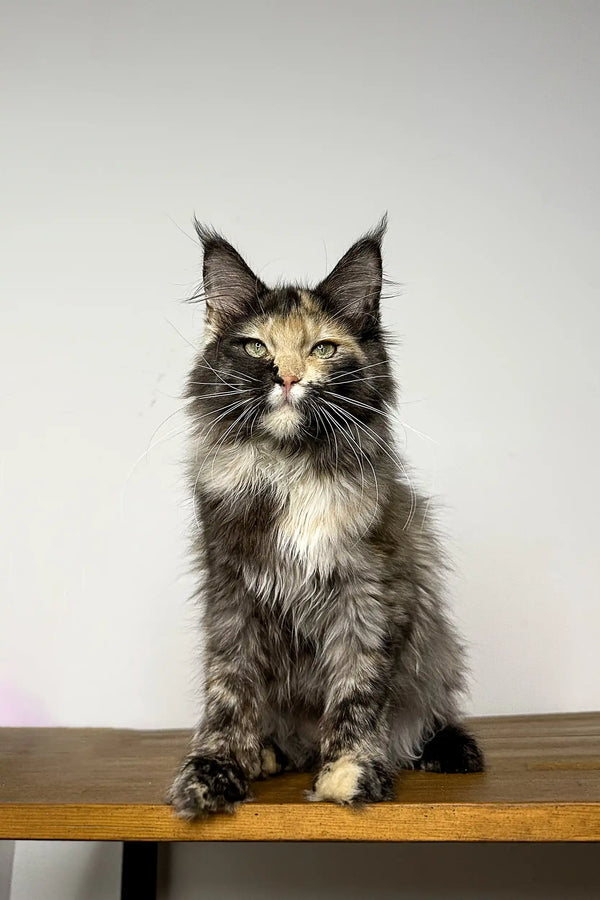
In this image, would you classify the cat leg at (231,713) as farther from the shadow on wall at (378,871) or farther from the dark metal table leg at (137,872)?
the shadow on wall at (378,871)

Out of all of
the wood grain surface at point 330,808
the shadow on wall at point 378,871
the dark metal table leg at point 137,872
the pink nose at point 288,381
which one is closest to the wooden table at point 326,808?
the wood grain surface at point 330,808

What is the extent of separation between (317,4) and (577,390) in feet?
4.11

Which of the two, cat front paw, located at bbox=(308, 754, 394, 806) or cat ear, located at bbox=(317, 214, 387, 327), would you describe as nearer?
cat front paw, located at bbox=(308, 754, 394, 806)

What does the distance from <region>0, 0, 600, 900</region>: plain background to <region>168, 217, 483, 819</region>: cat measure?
0.75m

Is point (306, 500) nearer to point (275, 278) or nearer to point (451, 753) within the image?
point (451, 753)

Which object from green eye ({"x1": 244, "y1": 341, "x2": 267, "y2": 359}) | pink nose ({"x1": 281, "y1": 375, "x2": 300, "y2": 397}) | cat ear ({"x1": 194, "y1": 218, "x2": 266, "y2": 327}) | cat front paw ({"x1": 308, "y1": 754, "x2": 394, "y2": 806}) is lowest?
cat front paw ({"x1": 308, "y1": 754, "x2": 394, "y2": 806})

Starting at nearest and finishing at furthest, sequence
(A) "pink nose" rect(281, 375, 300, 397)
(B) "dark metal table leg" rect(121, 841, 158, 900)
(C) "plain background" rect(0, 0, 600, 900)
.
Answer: (A) "pink nose" rect(281, 375, 300, 397) → (B) "dark metal table leg" rect(121, 841, 158, 900) → (C) "plain background" rect(0, 0, 600, 900)

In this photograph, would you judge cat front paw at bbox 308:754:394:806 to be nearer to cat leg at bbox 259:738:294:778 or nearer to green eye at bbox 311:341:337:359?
cat leg at bbox 259:738:294:778

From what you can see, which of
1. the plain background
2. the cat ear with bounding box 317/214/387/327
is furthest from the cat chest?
the plain background

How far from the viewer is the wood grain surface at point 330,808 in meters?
1.21

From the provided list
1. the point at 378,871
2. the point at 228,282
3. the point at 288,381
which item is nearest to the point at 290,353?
the point at 288,381

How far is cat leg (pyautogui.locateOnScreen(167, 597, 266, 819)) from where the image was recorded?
1.29 metres

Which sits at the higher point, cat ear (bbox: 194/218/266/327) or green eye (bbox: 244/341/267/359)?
cat ear (bbox: 194/218/266/327)

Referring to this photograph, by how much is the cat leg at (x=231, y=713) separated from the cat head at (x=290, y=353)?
30 centimetres
